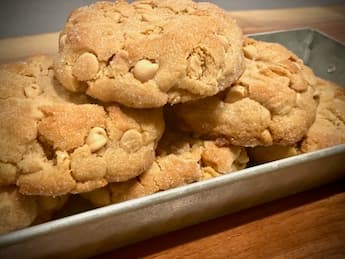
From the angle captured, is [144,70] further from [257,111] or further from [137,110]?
[257,111]

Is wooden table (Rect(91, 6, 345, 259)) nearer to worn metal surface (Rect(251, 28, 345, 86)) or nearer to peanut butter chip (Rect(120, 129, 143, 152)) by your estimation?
peanut butter chip (Rect(120, 129, 143, 152))

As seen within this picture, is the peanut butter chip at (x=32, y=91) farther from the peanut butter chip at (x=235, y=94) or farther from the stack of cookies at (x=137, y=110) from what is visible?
the peanut butter chip at (x=235, y=94)

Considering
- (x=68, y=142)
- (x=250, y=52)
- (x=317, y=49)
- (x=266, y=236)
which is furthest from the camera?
(x=317, y=49)

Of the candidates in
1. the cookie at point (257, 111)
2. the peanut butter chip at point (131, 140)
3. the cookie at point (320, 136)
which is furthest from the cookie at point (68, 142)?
the cookie at point (320, 136)

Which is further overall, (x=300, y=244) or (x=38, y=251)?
(x=300, y=244)

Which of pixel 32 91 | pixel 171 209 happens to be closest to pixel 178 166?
pixel 171 209

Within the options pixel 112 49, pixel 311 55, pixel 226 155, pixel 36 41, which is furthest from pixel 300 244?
pixel 36 41

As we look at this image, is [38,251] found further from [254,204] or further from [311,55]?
[311,55]
